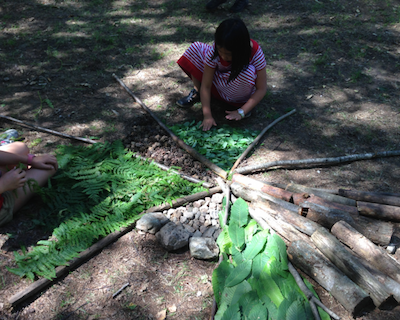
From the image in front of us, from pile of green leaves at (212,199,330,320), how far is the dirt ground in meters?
0.17

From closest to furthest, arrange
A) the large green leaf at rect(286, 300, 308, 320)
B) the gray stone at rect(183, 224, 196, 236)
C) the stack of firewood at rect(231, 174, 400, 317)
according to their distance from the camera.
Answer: the large green leaf at rect(286, 300, 308, 320) < the stack of firewood at rect(231, 174, 400, 317) < the gray stone at rect(183, 224, 196, 236)

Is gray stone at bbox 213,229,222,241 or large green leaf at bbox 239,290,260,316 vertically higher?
large green leaf at bbox 239,290,260,316

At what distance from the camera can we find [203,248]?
2.47 m

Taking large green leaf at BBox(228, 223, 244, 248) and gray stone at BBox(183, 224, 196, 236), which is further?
gray stone at BBox(183, 224, 196, 236)

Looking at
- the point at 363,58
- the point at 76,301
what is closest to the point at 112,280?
the point at 76,301

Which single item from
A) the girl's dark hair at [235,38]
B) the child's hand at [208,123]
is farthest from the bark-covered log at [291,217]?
the girl's dark hair at [235,38]

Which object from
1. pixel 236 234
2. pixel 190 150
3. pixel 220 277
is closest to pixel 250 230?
pixel 236 234

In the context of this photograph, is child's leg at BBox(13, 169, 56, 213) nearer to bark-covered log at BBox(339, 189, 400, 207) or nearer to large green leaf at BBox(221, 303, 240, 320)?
large green leaf at BBox(221, 303, 240, 320)

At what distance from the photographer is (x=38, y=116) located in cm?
393

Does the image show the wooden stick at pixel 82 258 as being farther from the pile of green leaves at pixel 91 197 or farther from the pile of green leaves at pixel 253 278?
the pile of green leaves at pixel 253 278

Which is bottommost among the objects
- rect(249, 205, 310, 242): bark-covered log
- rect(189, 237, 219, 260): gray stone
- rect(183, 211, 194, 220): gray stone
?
rect(183, 211, 194, 220): gray stone

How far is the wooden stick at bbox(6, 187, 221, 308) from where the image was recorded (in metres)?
2.12

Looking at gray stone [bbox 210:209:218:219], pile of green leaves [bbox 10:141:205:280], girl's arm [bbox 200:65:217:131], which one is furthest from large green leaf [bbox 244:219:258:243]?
girl's arm [bbox 200:65:217:131]

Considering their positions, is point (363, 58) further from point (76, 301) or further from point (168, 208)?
point (76, 301)
